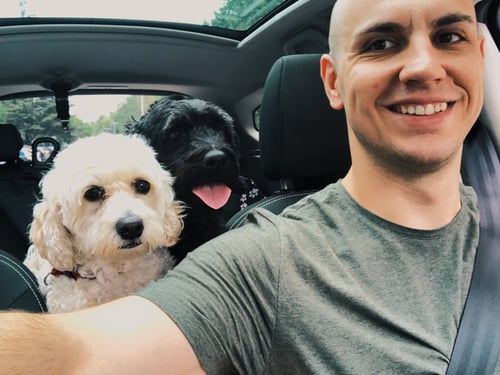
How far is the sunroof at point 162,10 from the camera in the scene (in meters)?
3.32

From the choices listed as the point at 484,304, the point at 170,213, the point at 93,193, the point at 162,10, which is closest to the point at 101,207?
the point at 93,193

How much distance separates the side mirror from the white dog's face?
1.41 m

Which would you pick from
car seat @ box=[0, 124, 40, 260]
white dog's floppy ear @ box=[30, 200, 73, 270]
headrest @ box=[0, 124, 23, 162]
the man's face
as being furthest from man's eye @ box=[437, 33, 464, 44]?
car seat @ box=[0, 124, 40, 260]

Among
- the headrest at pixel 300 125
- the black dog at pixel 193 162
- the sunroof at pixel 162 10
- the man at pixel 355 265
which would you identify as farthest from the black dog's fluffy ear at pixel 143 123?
the sunroof at pixel 162 10

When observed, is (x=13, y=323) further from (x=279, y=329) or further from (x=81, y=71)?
(x=81, y=71)

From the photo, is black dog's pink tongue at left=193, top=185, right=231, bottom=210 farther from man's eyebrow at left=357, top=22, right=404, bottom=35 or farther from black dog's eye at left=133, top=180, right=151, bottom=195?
man's eyebrow at left=357, top=22, right=404, bottom=35

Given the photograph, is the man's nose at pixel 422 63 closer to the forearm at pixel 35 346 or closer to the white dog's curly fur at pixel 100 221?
the white dog's curly fur at pixel 100 221

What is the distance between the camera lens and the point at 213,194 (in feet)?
7.53

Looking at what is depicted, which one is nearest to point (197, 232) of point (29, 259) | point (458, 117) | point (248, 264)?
point (29, 259)

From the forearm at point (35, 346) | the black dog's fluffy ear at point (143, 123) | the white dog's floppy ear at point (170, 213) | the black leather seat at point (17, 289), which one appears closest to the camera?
the forearm at point (35, 346)

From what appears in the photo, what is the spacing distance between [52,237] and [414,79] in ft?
4.61

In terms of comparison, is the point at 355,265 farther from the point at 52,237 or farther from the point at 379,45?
the point at 52,237

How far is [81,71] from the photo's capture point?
3865 mm

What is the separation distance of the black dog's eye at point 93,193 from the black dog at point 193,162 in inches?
16.2
